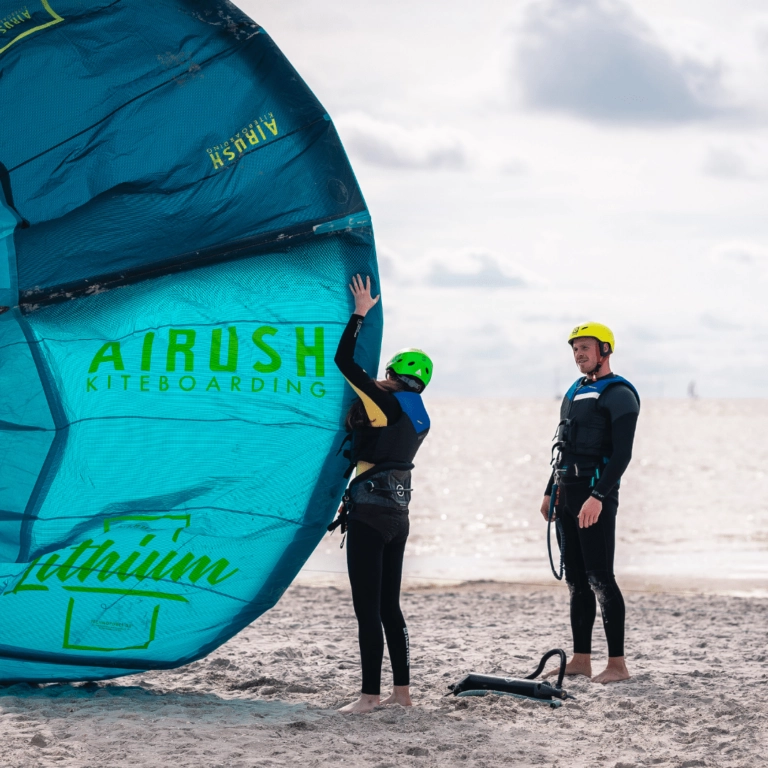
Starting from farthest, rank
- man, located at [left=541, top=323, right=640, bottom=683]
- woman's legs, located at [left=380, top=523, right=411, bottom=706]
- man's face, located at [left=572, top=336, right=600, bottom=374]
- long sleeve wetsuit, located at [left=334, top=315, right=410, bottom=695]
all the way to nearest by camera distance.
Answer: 1. man's face, located at [left=572, top=336, right=600, bottom=374]
2. man, located at [left=541, top=323, right=640, bottom=683]
3. woman's legs, located at [left=380, top=523, right=411, bottom=706]
4. long sleeve wetsuit, located at [left=334, top=315, right=410, bottom=695]

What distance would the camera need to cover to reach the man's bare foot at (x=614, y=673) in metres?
4.82

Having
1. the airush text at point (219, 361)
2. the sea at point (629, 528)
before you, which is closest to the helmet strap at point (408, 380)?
the airush text at point (219, 361)

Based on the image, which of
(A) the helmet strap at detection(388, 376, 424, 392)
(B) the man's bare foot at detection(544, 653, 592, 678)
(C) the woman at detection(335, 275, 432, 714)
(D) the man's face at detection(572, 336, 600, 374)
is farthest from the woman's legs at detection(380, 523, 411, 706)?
(D) the man's face at detection(572, 336, 600, 374)

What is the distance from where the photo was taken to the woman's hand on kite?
4.39m

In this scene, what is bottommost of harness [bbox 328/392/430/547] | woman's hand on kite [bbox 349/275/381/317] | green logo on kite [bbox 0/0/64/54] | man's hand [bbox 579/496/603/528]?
man's hand [bbox 579/496/603/528]

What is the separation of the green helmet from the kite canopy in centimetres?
29

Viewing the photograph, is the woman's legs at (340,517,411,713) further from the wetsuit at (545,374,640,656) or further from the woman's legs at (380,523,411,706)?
the wetsuit at (545,374,640,656)

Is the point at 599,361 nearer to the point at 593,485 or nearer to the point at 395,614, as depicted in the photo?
the point at 593,485

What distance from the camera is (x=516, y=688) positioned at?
457cm

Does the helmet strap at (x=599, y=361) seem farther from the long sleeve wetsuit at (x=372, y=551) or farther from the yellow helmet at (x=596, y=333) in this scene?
the long sleeve wetsuit at (x=372, y=551)

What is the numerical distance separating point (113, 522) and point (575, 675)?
2.23m

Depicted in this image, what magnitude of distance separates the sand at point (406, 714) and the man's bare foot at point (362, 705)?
0.06m

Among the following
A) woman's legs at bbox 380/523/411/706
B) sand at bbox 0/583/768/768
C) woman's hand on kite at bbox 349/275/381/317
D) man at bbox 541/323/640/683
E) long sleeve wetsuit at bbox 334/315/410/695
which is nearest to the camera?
sand at bbox 0/583/768/768

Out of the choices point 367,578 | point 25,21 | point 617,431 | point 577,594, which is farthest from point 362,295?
point 25,21
